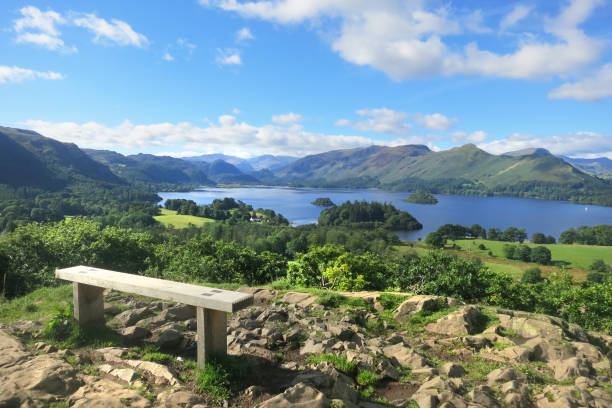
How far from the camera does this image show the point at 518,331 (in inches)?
328

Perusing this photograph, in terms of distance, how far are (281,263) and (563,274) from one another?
540 inches

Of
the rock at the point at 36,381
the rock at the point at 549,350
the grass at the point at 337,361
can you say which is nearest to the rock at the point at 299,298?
the grass at the point at 337,361

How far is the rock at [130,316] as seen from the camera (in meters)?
7.49

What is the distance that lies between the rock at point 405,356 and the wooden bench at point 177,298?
3.25 meters

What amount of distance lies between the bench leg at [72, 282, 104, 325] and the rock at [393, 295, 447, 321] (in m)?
7.33

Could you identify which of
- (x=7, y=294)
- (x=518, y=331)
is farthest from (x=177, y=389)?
(x=7, y=294)

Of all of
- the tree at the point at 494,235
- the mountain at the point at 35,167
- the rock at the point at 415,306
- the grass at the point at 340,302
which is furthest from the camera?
the mountain at the point at 35,167

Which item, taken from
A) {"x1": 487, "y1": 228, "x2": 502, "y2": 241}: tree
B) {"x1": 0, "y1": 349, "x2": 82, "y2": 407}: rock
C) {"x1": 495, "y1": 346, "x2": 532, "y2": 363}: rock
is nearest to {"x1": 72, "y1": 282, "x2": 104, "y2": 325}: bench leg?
{"x1": 0, "y1": 349, "x2": 82, "y2": 407}: rock

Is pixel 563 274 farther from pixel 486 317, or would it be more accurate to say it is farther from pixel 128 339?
pixel 128 339

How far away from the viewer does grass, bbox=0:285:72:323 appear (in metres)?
8.17

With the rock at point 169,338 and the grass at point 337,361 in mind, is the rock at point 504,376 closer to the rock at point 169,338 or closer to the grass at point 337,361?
the grass at point 337,361

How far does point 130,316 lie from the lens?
25.1 ft

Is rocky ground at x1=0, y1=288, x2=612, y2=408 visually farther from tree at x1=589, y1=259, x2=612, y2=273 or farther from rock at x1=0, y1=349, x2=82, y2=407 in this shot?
tree at x1=589, y1=259, x2=612, y2=273

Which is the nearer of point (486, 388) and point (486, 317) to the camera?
point (486, 388)
